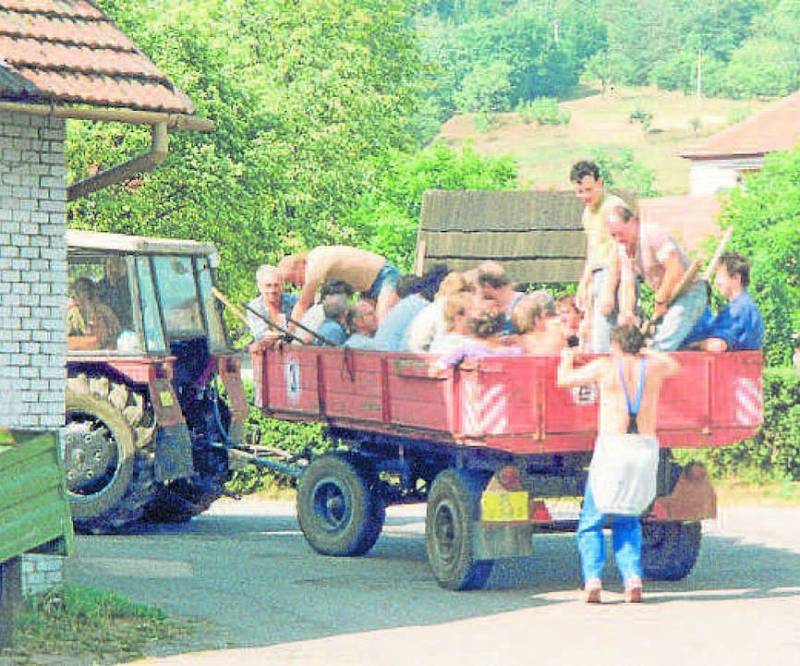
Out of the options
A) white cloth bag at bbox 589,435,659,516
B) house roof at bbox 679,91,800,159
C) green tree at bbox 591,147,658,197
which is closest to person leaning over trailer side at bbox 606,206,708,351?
white cloth bag at bbox 589,435,659,516

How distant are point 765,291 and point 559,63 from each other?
14921 cm

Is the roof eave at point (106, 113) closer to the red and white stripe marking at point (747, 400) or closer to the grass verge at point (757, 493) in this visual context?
the red and white stripe marking at point (747, 400)

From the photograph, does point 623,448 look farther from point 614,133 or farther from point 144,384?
point 614,133

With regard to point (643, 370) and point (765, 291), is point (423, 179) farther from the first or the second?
point (643, 370)

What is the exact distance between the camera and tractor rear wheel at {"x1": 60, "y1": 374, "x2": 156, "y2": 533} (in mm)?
17688

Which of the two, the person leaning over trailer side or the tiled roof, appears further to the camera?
the person leaning over trailer side

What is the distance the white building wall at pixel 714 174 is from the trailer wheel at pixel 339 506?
245 ft

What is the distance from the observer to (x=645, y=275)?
14.2 metres

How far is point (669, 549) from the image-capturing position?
1508 cm

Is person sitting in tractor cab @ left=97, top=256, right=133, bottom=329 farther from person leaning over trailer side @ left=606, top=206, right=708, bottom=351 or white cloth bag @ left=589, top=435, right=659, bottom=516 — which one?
white cloth bag @ left=589, top=435, right=659, bottom=516

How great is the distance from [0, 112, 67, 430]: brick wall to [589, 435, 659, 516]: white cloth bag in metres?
3.43

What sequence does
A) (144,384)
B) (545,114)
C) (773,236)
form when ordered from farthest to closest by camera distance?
(545,114), (773,236), (144,384)

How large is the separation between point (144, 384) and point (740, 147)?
246 feet

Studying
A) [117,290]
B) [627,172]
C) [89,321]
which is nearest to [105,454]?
[89,321]
